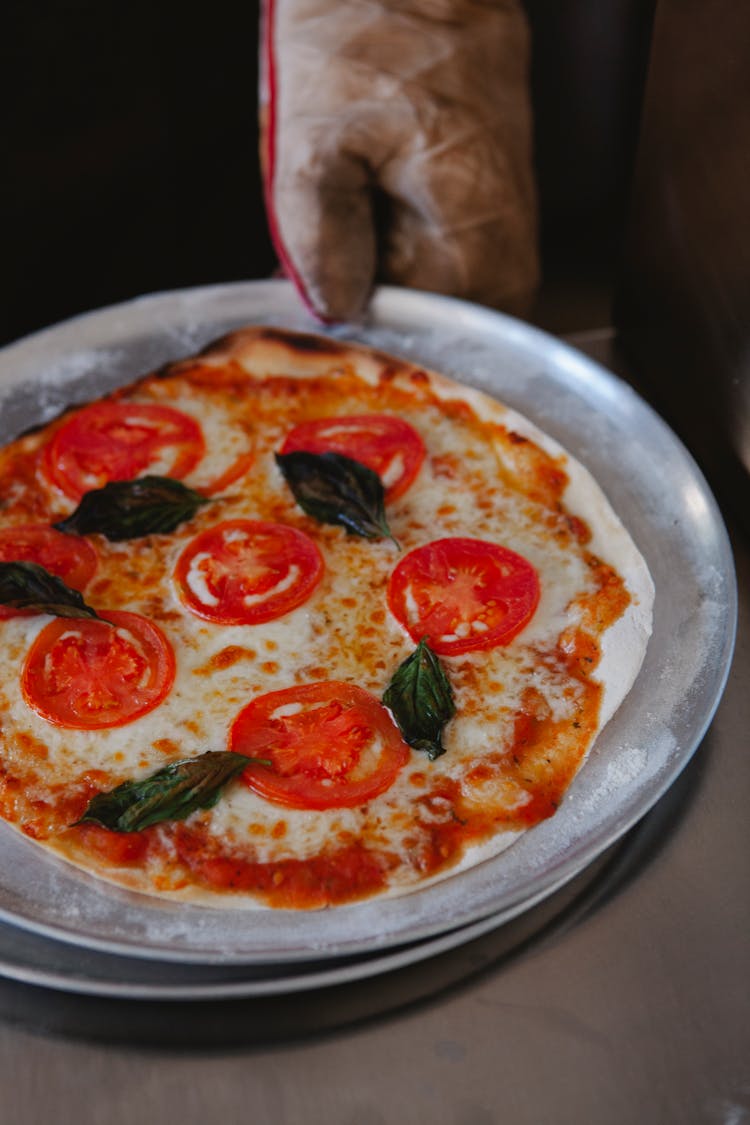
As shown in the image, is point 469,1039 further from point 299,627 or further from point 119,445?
point 119,445

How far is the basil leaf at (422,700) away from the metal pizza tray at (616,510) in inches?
6.7

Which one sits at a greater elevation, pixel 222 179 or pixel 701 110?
pixel 701 110

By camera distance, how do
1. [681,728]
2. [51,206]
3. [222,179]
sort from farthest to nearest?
[222,179], [51,206], [681,728]

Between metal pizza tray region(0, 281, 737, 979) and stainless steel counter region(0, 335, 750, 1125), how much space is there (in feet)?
0.19

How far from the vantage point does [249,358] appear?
6.28ft

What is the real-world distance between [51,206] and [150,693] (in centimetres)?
170

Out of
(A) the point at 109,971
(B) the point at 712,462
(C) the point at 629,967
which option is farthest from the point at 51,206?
(C) the point at 629,967

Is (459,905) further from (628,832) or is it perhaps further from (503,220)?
(503,220)

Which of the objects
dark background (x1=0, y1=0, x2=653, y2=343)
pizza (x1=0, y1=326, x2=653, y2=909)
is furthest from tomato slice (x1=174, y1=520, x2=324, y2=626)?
dark background (x1=0, y1=0, x2=653, y2=343)

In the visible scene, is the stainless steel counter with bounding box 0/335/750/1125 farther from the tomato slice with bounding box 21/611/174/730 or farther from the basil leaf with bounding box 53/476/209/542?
the basil leaf with bounding box 53/476/209/542

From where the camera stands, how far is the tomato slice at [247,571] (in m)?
1.49

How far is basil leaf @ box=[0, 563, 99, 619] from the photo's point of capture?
1.45 m

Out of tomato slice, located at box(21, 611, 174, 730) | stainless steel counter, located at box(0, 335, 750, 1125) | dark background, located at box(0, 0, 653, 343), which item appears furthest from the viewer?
dark background, located at box(0, 0, 653, 343)

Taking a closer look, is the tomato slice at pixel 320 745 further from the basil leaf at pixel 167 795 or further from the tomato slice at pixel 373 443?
the tomato slice at pixel 373 443
